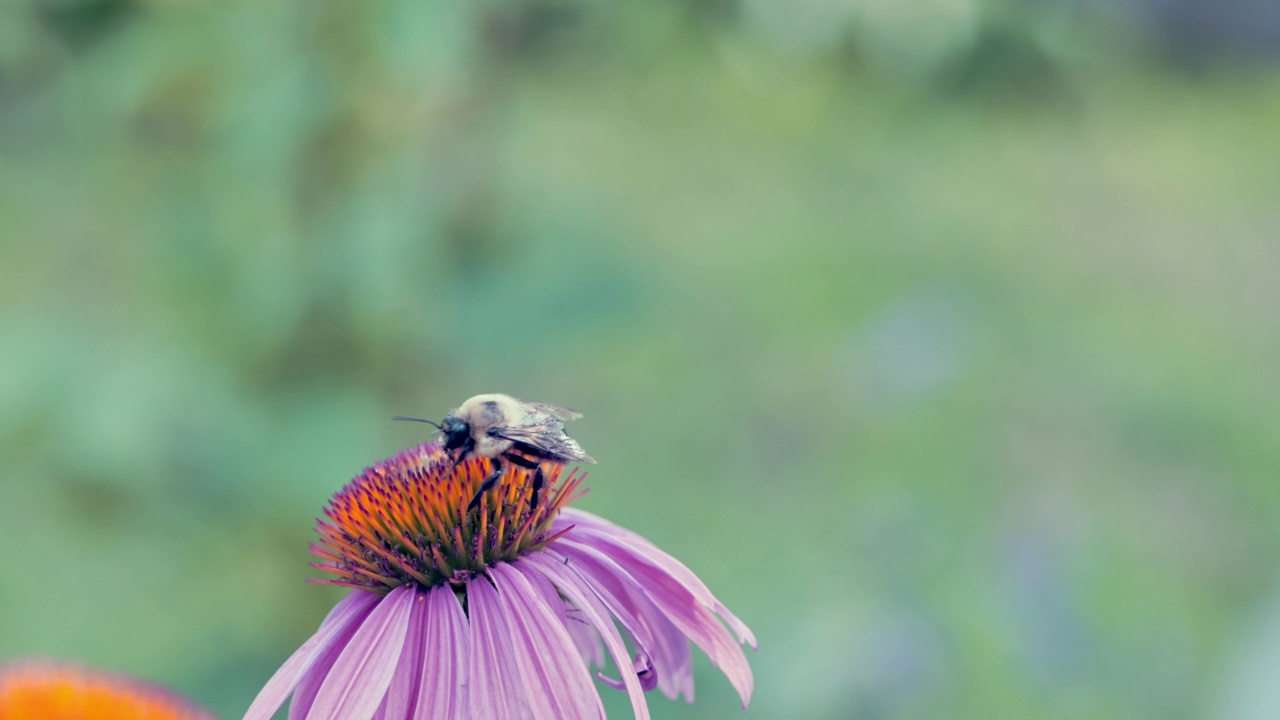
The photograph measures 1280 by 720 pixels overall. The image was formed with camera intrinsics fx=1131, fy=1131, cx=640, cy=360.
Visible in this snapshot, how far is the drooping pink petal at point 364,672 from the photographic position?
0.55 meters

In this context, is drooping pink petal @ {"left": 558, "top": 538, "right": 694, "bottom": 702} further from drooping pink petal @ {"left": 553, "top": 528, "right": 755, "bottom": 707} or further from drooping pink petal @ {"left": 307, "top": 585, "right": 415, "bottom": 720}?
drooping pink petal @ {"left": 307, "top": 585, "right": 415, "bottom": 720}

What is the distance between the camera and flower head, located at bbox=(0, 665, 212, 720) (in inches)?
24.6

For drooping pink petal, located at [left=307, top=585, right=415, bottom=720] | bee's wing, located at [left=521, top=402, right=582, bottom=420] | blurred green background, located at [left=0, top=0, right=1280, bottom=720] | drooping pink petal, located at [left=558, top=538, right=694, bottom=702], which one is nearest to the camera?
drooping pink petal, located at [left=307, top=585, right=415, bottom=720]

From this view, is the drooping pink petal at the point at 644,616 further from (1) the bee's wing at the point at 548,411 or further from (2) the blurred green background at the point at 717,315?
(2) the blurred green background at the point at 717,315

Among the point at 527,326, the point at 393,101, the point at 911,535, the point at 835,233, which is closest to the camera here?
the point at 393,101

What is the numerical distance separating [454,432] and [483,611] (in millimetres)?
138

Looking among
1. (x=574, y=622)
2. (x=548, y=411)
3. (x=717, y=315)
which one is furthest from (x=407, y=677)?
(x=717, y=315)

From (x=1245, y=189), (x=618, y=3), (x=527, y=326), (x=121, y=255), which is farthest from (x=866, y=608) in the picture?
(x=1245, y=189)

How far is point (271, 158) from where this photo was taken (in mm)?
1546

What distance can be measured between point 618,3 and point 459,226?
46 centimetres

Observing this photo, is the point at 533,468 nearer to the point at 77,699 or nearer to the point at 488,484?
the point at 488,484

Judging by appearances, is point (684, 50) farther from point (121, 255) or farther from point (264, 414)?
point (121, 255)

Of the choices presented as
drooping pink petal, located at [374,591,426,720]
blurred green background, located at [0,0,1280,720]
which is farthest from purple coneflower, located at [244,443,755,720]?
blurred green background, located at [0,0,1280,720]

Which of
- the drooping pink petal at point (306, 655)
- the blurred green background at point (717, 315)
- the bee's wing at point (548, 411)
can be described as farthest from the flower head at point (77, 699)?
the blurred green background at point (717, 315)
